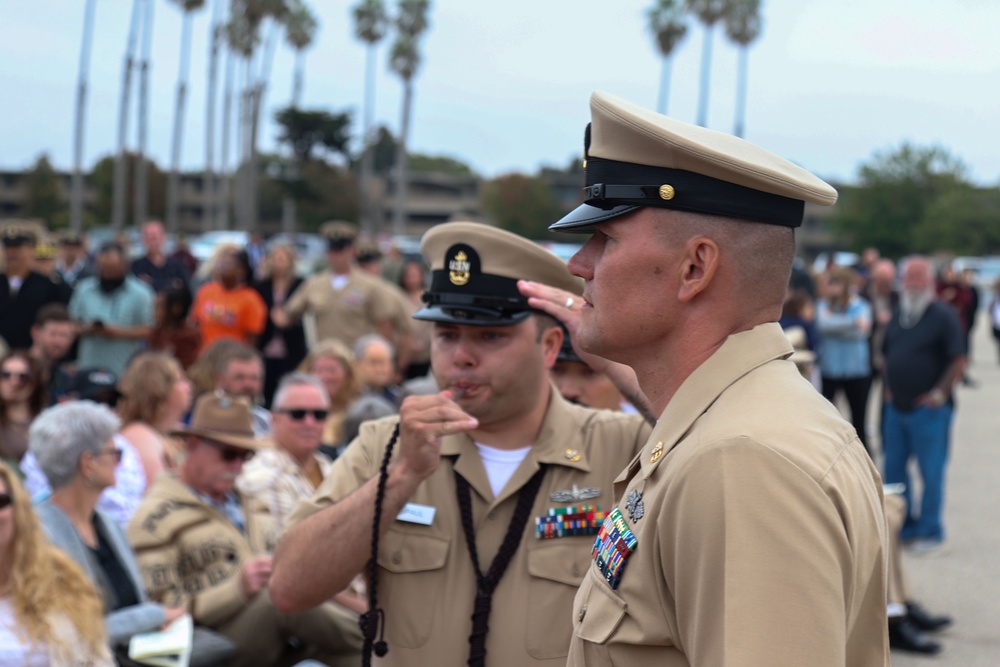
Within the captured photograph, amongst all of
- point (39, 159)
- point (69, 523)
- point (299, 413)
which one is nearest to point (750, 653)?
point (69, 523)

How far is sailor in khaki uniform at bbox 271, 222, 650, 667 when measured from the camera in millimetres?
2594

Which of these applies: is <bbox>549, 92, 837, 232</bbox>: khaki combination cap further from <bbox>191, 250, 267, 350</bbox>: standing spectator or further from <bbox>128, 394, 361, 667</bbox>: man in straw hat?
<bbox>191, 250, 267, 350</bbox>: standing spectator

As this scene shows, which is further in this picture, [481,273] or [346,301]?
[346,301]

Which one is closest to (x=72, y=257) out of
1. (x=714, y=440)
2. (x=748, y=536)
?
(x=714, y=440)

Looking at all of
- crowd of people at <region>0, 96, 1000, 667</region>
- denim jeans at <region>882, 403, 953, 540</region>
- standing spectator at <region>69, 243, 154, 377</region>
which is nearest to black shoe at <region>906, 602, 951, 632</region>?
crowd of people at <region>0, 96, 1000, 667</region>

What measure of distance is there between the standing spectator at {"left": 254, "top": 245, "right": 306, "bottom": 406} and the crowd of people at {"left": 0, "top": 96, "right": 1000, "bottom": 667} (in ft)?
11.2

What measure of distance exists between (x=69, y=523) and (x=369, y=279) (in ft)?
19.6

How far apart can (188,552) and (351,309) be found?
17.5 feet

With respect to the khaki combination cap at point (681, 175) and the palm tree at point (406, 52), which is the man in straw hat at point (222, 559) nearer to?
the khaki combination cap at point (681, 175)

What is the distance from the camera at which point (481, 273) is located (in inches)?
117

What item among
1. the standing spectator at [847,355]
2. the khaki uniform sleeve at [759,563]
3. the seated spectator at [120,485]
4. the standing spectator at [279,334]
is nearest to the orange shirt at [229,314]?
the standing spectator at [279,334]

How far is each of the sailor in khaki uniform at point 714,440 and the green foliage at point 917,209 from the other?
7668cm

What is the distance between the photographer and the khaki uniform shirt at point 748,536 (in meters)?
1.39

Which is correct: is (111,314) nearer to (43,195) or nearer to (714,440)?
(714,440)
